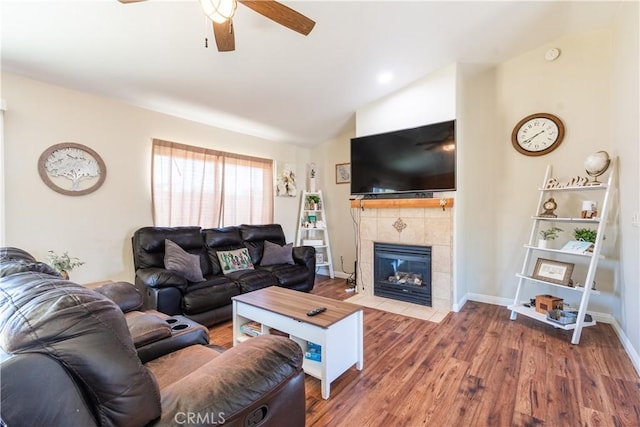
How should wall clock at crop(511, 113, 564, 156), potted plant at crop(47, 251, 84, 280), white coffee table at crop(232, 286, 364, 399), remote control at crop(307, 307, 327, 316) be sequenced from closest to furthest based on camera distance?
white coffee table at crop(232, 286, 364, 399) → remote control at crop(307, 307, 327, 316) → potted plant at crop(47, 251, 84, 280) → wall clock at crop(511, 113, 564, 156)

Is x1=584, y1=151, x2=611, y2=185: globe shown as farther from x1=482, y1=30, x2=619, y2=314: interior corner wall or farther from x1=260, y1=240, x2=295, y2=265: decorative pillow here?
x1=260, y1=240, x2=295, y2=265: decorative pillow

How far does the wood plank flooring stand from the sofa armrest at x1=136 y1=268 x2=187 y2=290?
1.98 feet

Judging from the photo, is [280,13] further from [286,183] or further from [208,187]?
[286,183]

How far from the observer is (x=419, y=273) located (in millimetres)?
3668

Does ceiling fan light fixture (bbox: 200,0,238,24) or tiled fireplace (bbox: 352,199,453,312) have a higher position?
ceiling fan light fixture (bbox: 200,0,238,24)

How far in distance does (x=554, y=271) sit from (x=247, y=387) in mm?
3338

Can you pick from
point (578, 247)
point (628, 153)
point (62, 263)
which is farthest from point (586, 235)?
point (62, 263)

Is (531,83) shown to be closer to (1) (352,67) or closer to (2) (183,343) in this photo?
(1) (352,67)

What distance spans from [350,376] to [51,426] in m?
1.82

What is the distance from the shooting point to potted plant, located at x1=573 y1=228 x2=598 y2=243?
9.25 ft

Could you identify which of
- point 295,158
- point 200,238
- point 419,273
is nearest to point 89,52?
point 200,238

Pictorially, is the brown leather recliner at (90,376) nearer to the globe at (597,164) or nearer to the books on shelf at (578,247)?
the books on shelf at (578,247)

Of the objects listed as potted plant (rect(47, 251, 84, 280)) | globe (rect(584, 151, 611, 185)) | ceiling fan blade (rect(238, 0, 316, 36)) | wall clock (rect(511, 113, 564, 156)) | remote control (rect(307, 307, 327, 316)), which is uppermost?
ceiling fan blade (rect(238, 0, 316, 36))

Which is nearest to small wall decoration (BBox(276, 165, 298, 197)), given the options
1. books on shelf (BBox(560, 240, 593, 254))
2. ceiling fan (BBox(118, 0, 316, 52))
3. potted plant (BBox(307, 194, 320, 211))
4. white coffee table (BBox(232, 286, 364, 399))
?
potted plant (BBox(307, 194, 320, 211))
